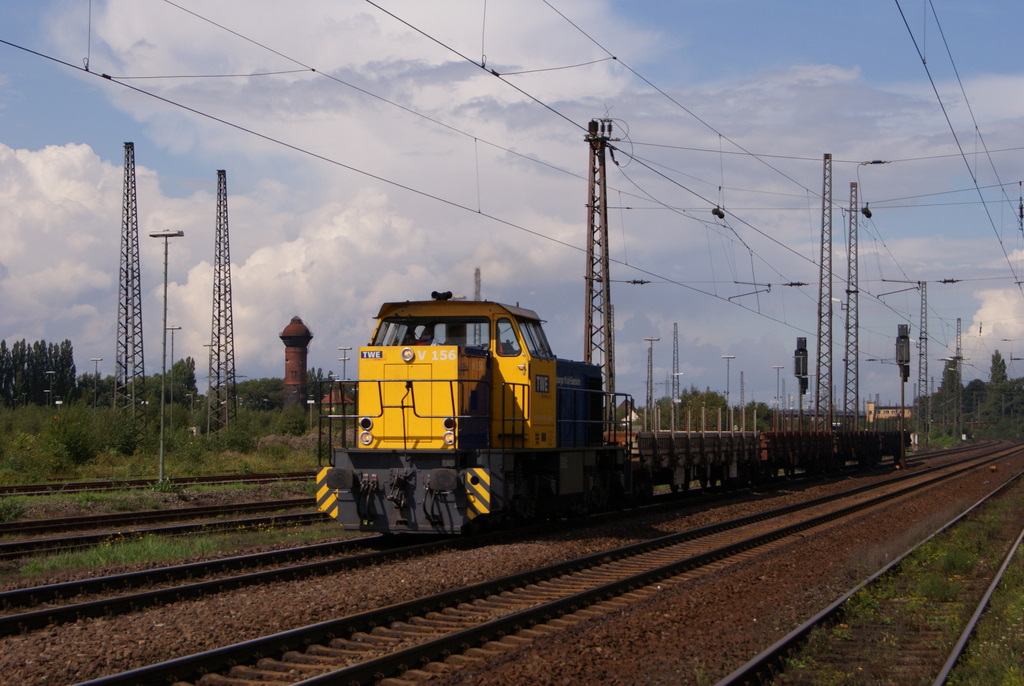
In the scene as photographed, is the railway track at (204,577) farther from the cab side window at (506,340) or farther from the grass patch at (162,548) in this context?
the cab side window at (506,340)

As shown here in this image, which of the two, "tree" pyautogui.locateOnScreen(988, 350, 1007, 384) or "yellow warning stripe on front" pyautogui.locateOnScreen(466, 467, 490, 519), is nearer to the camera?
"yellow warning stripe on front" pyautogui.locateOnScreen(466, 467, 490, 519)

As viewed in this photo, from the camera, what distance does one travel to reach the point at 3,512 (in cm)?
1680

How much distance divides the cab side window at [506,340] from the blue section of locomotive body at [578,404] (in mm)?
1384

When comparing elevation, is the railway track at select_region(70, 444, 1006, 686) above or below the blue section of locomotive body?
below

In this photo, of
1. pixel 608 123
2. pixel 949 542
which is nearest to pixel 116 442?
pixel 608 123

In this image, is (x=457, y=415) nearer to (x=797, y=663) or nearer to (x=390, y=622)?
(x=390, y=622)

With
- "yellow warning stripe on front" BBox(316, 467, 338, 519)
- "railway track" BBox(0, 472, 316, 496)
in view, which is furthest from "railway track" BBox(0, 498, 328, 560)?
"railway track" BBox(0, 472, 316, 496)

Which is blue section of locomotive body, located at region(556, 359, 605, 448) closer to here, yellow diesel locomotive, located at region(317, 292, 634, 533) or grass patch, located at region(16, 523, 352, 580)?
yellow diesel locomotive, located at region(317, 292, 634, 533)

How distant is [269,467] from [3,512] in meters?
17.4

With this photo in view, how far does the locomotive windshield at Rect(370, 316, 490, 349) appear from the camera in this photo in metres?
13.8

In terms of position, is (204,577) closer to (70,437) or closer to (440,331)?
(440,331)

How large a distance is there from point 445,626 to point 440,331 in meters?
6.08

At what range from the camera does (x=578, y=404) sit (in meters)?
16.2

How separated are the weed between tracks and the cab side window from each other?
5.80 meters
